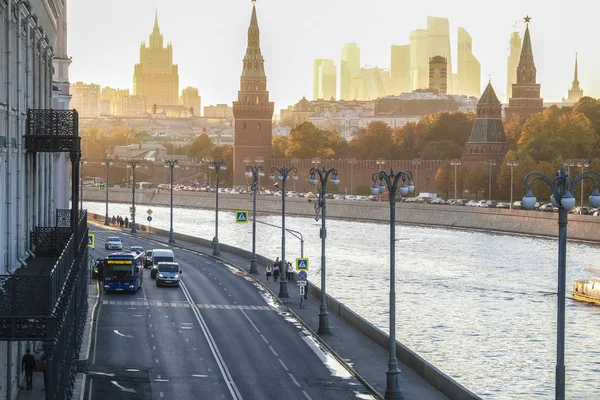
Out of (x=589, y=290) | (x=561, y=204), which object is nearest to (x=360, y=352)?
(x=561, y=204)

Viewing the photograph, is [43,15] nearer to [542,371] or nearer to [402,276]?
[542,371]

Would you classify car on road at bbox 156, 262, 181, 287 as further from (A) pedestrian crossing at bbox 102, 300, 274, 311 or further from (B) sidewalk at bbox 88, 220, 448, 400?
(A) pedestrian crossing at bbox 102, 300, 274, 311

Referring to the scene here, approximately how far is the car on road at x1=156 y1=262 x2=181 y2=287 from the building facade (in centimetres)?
11651

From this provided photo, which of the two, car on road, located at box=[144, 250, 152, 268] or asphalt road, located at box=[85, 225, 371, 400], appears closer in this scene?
asphalt road, located at box=[85, 225, 371, 400]

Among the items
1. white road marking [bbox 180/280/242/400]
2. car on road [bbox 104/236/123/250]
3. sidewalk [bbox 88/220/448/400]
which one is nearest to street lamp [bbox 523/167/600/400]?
sidewalk [bbox 88/220/448/400]

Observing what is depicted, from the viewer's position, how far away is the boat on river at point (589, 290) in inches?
2771

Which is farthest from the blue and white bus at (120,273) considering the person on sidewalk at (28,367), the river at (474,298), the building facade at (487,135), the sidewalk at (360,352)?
the building facade at (487,135)

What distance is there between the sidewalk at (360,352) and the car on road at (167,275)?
474 centimetres

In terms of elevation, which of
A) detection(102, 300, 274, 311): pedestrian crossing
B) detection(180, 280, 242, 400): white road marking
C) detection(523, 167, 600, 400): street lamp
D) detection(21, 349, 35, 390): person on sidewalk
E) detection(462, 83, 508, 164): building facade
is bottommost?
detection(180, 280, 242, 400): white road marking

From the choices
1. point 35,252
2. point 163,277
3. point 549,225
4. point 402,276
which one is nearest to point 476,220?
point 549,225

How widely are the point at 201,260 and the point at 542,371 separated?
34699 millimetres

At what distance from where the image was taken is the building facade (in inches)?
6993

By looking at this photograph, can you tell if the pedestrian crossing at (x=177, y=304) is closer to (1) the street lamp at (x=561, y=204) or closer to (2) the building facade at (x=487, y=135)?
(1) the street lamp at (x=561, y=204)

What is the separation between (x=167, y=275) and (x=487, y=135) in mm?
121596
